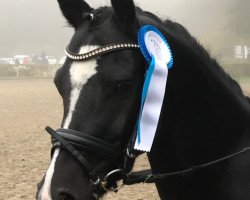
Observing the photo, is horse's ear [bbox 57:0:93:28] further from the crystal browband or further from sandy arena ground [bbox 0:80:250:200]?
sandy arena ground [bbox 0:80:250:200]

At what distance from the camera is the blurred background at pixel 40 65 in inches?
308

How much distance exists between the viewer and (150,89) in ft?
8.09

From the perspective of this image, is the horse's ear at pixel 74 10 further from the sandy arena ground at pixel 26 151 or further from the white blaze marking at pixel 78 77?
the sandy arena ground at pixel 26 151

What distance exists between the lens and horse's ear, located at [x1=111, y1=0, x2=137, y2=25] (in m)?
2.46

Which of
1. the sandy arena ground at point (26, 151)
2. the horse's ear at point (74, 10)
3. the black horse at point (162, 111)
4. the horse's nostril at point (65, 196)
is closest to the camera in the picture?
the horse's nostril at point (65, 196)

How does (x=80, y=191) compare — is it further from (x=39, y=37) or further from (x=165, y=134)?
(x=39, y=37)

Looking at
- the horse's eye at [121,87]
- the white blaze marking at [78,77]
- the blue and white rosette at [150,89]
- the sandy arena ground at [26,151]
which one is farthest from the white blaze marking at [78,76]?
the sandy arena ground at [26,151]

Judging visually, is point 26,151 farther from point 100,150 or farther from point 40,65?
point 40,65

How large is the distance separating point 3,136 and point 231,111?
10.6 metres

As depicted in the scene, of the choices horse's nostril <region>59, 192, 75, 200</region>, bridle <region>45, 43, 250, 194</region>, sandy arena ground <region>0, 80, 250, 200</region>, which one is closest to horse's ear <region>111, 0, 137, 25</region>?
bridle <region>45, 43, 250, 194</region>

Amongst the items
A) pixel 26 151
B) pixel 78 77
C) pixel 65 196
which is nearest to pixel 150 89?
pixel 78 77

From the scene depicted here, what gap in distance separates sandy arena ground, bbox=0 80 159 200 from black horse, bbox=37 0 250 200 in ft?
14.4

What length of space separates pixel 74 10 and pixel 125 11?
444 mm

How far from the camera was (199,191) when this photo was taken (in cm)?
283
